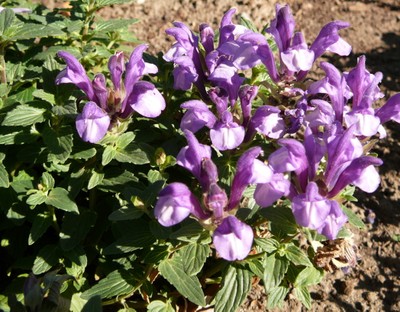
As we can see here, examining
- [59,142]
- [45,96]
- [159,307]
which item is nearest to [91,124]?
[59,142]

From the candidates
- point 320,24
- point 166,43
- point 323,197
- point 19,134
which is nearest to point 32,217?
point 19,134

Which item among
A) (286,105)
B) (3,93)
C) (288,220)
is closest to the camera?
(288,220)

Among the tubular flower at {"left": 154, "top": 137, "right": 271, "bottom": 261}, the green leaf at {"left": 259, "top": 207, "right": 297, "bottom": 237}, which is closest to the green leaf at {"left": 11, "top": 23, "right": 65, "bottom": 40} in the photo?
the tubular flower at {"left": 154, "top": 137, "right": 271, "bottom": 261}

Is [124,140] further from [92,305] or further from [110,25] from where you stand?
[110,25]

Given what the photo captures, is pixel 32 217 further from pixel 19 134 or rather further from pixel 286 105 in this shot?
pixel 286 105

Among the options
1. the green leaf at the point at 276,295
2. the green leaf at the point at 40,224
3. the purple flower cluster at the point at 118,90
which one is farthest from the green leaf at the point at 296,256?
the green leaf at the point at 40,224

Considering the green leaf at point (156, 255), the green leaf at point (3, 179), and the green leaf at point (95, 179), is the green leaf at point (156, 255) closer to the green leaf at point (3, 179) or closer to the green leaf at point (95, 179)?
the green leaf at point (95, 179)
